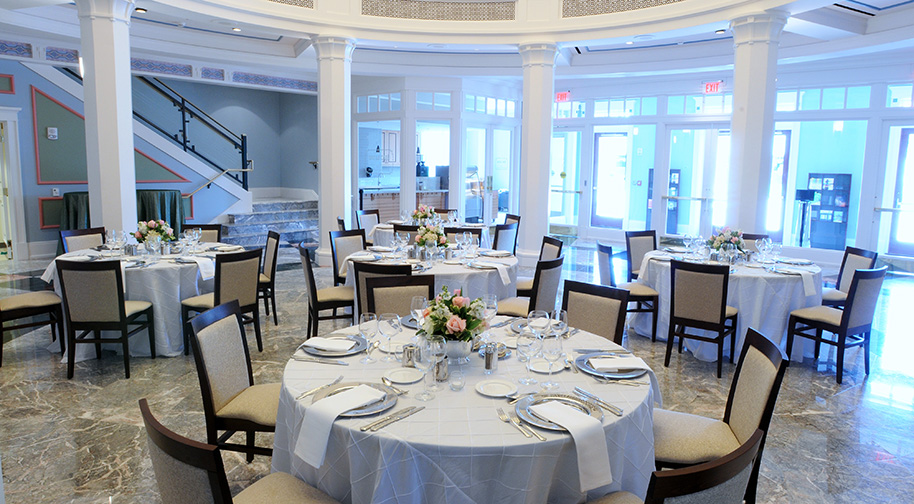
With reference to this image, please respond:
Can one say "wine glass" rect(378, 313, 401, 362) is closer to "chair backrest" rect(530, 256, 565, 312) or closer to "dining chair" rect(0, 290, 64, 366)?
"chair backrest" rect(530, 256, 565, 312)

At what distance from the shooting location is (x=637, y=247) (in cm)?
692

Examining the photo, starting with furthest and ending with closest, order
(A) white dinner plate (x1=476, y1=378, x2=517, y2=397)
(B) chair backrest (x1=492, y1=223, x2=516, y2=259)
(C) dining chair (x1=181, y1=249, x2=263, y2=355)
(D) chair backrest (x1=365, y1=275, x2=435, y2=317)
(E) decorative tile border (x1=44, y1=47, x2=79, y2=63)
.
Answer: (E) decorative tile border (x1=44, y1=47, x2=79, y2=63)
(B) chair backrest (x1=492, y1=223, x2=516, y2=259)
(C) dining chair (x1=181, y1=249, x2=263, y2=355)
(D) chair backrest (x1=365, y1=275, x2=435, y2=317)
(A) white dinner plate (x1=476, y1=378, x2=517, y2=397)

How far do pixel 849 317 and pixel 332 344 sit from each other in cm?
401

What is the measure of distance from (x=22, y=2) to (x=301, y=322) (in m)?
4.62

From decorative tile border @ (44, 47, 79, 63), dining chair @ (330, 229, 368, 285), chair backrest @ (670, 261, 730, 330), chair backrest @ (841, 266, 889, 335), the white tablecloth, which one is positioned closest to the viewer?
chair backrest @ (841, 266, 889, 335)

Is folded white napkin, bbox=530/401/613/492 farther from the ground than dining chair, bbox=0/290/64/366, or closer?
farther from the ground

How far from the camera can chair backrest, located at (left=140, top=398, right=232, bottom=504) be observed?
1.67 metres

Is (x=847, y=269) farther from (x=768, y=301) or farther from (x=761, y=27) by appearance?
(x=761, y=27)

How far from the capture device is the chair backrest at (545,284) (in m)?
4.75

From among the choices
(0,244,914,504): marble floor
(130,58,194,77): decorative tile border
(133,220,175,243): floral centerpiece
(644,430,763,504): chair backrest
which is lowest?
(0,244,914,504): marble floor

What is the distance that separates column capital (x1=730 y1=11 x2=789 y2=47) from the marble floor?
134 inches

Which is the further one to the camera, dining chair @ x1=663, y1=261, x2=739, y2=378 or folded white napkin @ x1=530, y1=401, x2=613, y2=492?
dining chair @ x1=663, y1=261, x2=739, y2=378

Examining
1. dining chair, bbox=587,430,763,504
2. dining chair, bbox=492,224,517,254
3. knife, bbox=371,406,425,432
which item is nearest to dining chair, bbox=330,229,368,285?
dining chair, bbox=492,224,517,254

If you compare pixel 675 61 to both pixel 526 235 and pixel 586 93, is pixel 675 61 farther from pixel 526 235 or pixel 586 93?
pixel 526 235
